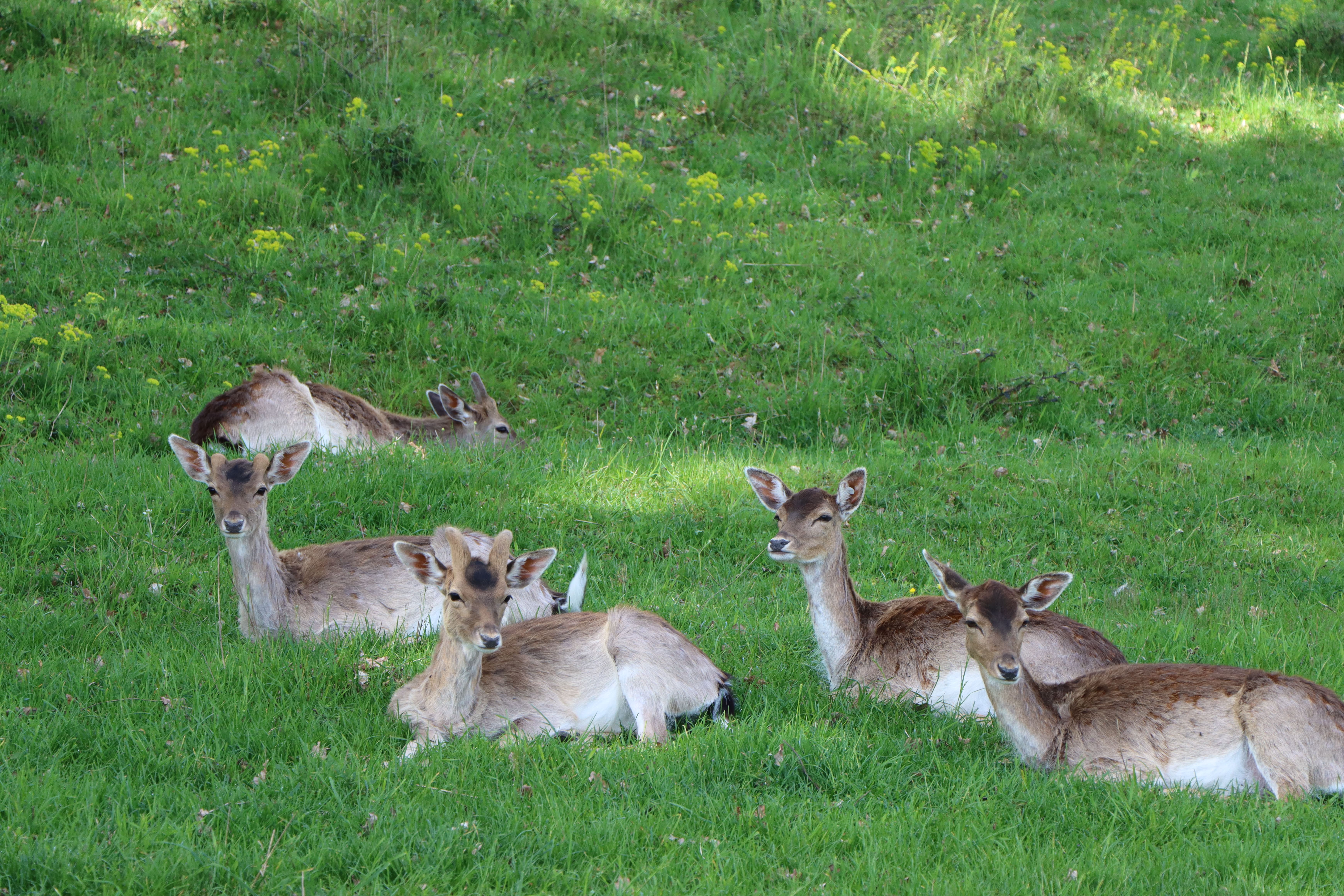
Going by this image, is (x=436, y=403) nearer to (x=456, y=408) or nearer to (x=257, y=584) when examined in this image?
(x=456, y=408)

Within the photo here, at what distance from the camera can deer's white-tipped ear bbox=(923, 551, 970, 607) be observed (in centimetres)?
567

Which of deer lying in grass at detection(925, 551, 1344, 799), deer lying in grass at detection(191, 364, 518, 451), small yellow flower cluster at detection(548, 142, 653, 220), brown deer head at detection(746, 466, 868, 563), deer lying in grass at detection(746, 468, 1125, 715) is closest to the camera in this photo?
deer lying in grass at detection(925, 551, 1344, 799)

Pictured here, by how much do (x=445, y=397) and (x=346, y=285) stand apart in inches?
65.0

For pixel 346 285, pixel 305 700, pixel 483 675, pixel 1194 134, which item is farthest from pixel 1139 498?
pixel 1194 134

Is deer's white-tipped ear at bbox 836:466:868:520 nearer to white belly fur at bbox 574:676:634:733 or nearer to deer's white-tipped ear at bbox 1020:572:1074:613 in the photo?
deer's white-tipped ear at bbox 1020:572:1074:613

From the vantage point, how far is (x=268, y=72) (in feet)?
43.9

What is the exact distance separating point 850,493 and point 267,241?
6.76 metres

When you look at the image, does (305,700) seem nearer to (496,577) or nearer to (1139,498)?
(496,577)

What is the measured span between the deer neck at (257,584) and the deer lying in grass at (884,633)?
255cm

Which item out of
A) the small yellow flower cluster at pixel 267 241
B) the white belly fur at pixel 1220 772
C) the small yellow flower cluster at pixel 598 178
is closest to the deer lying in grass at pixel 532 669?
the white belly fur at pixel 1220 772

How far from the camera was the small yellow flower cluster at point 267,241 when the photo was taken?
11109mm

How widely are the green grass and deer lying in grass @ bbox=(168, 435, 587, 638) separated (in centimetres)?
31

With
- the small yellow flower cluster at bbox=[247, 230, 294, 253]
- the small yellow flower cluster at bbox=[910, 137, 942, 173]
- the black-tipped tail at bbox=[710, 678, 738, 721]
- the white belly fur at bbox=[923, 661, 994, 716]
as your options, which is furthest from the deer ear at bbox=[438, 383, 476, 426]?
the small yellow flower cluster at bbox=[910, 137, 942, 173]

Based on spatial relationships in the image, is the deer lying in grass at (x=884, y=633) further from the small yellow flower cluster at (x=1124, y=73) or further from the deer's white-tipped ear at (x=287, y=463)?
the small yellow flower cluster at (x=1124, y=73)
